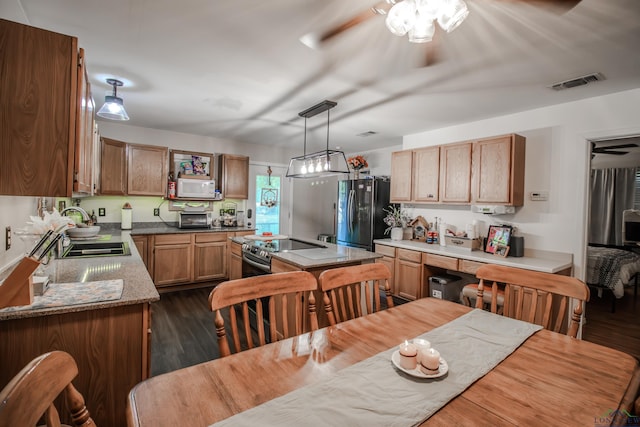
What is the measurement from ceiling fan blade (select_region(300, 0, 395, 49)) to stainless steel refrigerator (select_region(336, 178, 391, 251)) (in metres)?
3.09

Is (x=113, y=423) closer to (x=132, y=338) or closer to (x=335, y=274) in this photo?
(x=132, y=338)

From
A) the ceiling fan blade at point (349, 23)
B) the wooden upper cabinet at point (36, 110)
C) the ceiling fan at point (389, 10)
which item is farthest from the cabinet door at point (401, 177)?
the wooden upper cabinet at point (36, 110)

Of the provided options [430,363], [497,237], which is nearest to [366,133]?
[497,237]

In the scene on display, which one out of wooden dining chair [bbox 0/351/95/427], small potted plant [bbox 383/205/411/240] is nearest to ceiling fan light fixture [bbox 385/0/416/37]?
wooden dining chair [bbox 0/351/95/427]

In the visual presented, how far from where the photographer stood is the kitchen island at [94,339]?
52.3 inches

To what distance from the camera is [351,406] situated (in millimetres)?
819

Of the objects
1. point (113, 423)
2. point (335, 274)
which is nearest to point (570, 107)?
point (335, 274)

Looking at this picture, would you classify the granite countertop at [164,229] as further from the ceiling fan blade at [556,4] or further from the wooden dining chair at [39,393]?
the ceiling fan blade at [556,4]

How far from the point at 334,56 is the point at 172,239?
3.41 meters

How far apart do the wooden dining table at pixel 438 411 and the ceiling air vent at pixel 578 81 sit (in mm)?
2312

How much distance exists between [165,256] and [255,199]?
193 centimetres

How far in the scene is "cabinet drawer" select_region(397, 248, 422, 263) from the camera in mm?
3795

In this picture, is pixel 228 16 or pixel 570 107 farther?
pixel 570 107

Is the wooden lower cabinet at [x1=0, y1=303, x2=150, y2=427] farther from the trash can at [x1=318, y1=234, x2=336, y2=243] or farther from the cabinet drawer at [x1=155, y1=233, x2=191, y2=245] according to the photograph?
the trash can at [x1=318, y1=234, x2=336, y2=243]
